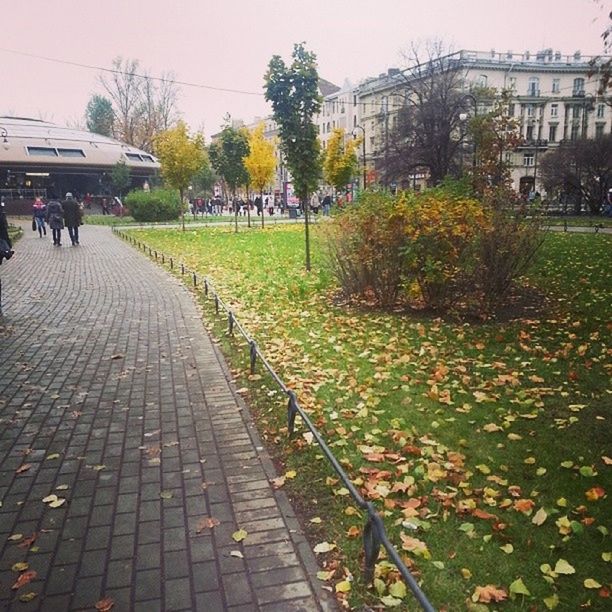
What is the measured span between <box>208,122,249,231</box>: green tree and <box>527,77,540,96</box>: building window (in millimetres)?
59340

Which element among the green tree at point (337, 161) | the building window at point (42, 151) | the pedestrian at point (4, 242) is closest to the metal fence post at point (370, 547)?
the pedestrian at point (4, 242)

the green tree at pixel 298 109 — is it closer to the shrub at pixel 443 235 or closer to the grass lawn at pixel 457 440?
the grass lawn at pixel 457 440

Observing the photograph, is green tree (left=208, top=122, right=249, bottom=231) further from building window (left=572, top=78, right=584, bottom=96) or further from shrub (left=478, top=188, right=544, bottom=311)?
building window (left=572, top=78, right=584, bottom=96)

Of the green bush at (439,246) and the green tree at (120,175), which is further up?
the green tree at (120,175)

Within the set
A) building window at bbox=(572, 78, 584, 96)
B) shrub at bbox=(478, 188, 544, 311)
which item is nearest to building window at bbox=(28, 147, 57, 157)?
shrub at bbox=(478, 188, 544, 311)

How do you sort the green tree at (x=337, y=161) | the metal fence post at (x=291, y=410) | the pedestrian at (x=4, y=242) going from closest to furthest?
the metal fence post at (x=291, y=410) → the pedestrian at (x=4, y=242) → the green tree at (x=337, y=161)

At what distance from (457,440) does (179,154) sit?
27.6m

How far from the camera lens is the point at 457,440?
4.81 meters

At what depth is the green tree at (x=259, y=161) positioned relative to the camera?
3058 centimetres

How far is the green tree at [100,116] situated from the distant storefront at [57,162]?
10.7 metres

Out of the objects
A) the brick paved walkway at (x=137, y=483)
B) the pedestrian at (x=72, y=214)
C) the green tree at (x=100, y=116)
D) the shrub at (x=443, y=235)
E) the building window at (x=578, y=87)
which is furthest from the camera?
the building window at (x=578, y=87)

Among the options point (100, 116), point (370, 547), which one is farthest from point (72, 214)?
point (100, 116)

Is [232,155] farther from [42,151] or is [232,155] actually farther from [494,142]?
[42,151]

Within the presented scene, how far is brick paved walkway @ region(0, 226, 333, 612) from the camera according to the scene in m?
3.10
